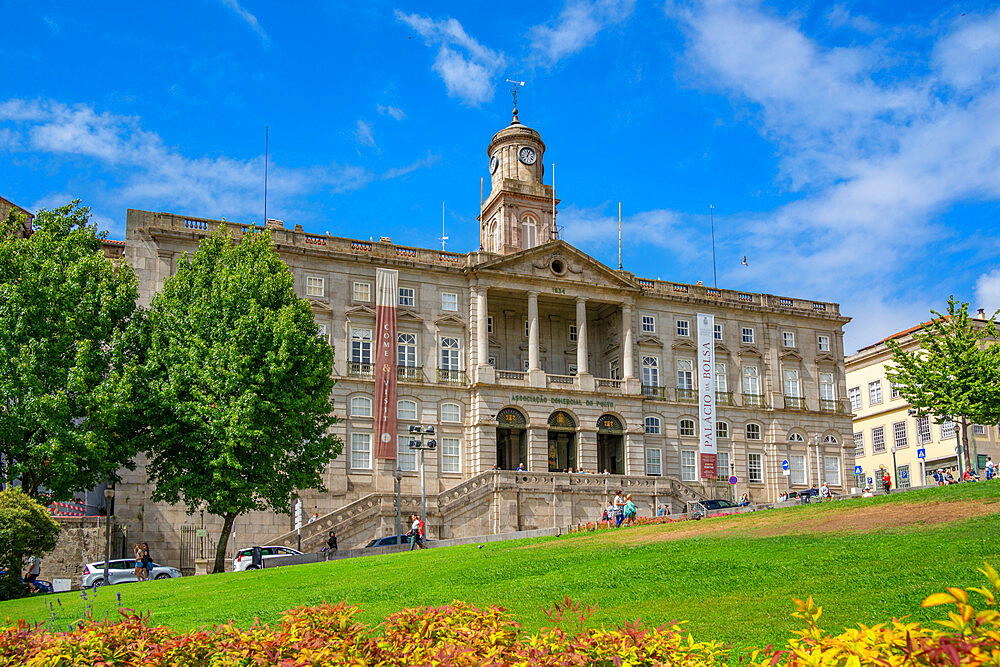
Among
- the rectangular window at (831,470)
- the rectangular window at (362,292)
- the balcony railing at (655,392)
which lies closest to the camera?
the rectangular window at (362,292)

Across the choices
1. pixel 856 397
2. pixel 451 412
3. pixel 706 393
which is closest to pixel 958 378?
pixel 706 393

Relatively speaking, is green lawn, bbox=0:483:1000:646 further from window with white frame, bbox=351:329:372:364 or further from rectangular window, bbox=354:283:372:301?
rectangular window, bbox=354:283:372:301

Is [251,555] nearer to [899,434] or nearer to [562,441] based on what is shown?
[562,441]

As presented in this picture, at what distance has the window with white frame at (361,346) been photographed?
177 feet

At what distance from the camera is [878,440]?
8006cm

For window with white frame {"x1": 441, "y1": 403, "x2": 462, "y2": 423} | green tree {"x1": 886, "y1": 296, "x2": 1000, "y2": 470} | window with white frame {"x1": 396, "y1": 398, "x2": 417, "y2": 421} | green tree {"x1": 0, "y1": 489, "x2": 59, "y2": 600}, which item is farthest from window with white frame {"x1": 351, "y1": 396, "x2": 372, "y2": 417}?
green tree {"x1": 886, "y1": 296, "x2": 1000, "y2": 470}

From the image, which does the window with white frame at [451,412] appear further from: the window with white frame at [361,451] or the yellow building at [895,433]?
the yellow building at [895,433]

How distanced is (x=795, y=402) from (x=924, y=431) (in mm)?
16980

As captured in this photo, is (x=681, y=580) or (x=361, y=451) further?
(x=361, y=451)

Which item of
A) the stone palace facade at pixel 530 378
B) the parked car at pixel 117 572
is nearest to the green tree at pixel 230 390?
the parked car at pixel 117 572

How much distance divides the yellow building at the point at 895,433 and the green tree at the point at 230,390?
→ 161 ft

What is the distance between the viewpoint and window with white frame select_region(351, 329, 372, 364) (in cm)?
5406

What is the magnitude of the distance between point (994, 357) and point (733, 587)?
121ft

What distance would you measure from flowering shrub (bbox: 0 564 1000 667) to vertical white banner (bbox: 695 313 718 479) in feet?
166
